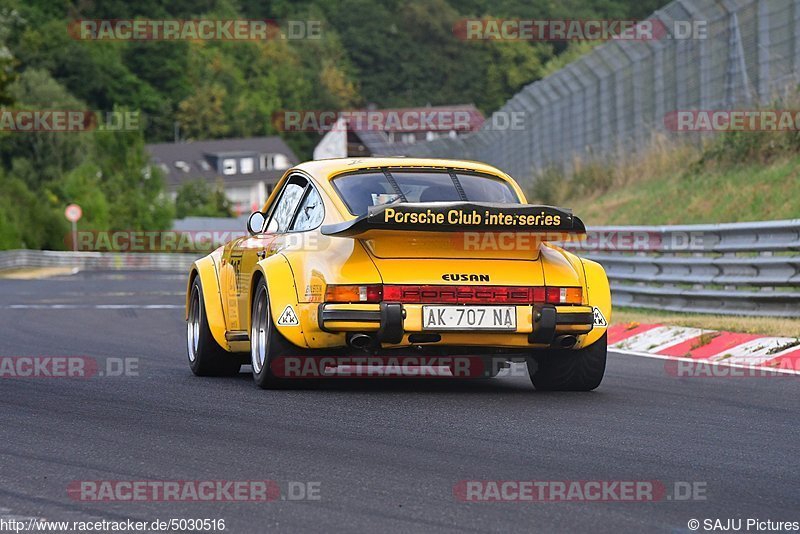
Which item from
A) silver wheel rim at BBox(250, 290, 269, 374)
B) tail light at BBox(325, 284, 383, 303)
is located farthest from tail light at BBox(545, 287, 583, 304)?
silver wheel rim at BBox(250, 290, 269, 374)

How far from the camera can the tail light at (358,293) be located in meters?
8.55

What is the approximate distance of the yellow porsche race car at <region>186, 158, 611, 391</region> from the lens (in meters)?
8.51

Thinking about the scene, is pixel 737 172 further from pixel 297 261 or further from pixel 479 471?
pixel 479 471

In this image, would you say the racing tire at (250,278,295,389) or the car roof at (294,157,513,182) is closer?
the racing tire at (250,278,295,389)

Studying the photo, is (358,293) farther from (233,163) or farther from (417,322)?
(233,163)

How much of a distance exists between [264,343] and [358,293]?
92 centimetres

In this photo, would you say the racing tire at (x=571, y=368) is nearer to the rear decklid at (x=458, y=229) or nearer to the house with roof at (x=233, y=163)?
the rear decklid at (x=458, y=229)

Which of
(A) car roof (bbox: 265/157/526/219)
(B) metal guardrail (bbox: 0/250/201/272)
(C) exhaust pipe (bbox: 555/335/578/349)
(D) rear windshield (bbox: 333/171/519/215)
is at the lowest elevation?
(B) metal guardrail (bbox: 0/250/201/272)

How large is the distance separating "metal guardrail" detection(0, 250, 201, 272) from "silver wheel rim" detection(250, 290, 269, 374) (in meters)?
46.3

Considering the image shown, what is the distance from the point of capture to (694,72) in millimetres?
25406

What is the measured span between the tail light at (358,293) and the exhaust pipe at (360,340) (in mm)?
216

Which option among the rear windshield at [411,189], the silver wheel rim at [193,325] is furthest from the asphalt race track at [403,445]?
the rear windshield at [411,189]

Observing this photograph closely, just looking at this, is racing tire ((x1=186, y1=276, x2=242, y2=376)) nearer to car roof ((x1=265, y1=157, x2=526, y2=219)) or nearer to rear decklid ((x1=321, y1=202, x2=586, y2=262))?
car roof ((x1=265, y1=157, x2=526, y2=219))

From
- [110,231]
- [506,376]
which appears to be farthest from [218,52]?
[506,376]
